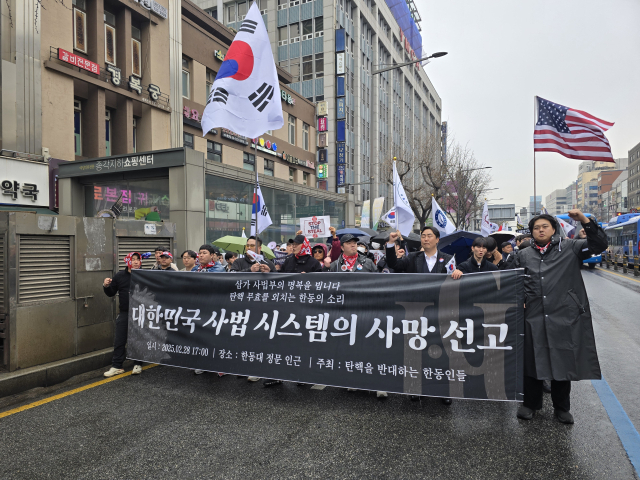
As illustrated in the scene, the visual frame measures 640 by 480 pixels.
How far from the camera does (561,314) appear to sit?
382 centimetres

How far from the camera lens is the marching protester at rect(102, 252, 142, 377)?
17.8 ft

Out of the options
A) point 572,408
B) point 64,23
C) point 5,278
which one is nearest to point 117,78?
point 64,23

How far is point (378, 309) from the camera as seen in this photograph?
438 centimetres

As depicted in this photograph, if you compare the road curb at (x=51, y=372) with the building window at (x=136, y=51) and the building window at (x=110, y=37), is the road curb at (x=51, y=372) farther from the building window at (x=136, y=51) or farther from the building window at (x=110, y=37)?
the building window at (x=136, y=51)

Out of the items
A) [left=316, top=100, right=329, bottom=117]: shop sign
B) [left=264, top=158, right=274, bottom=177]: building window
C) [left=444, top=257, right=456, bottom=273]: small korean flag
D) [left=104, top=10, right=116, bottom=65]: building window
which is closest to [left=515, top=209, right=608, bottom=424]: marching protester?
[left=444, top=257, right=456, bottom=273]: small korean flag

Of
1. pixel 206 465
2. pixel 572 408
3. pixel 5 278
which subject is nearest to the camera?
pixel 206 465

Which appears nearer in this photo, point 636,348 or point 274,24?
point 636,348

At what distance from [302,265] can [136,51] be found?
15990 millimetres

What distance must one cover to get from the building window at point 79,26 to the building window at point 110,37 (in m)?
0.84

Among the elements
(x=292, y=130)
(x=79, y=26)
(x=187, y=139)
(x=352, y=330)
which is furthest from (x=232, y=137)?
(x=352, y=330)

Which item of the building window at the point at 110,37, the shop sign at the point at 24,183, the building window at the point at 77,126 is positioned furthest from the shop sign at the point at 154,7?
the shop sign at the point at 24,183

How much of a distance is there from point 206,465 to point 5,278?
3.64 metres

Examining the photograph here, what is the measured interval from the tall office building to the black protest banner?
1031 inches

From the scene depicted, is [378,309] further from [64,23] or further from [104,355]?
[64,23]
